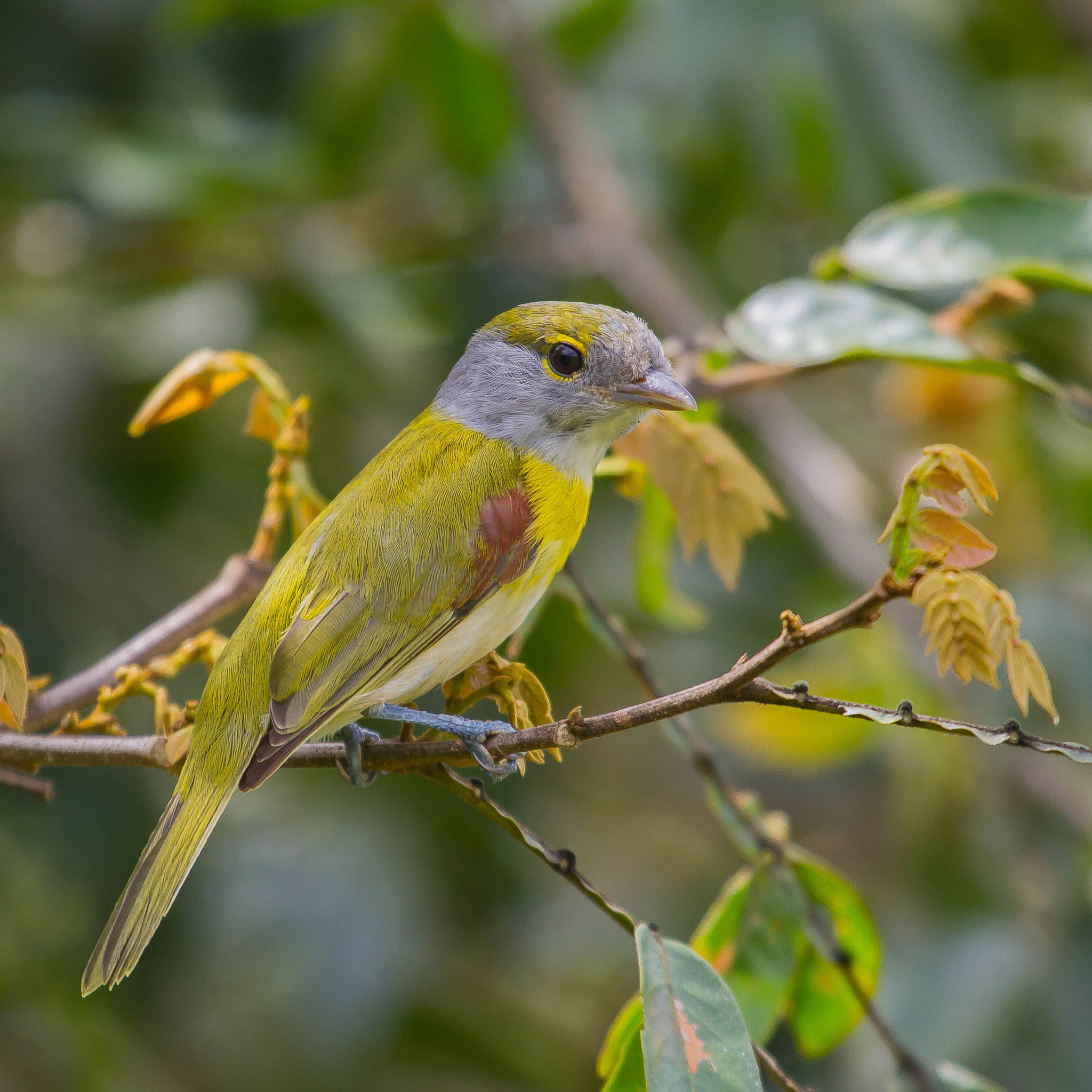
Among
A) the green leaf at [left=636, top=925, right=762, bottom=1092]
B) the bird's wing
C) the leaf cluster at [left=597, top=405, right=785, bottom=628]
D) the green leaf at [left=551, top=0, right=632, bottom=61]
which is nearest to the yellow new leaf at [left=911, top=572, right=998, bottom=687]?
the green leaf at [left=636, top=925, right=762, bottom=1092]

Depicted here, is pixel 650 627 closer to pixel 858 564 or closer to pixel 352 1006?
pixel 858 564

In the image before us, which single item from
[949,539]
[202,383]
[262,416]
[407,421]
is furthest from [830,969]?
[407,421]

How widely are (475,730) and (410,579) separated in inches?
→ 16.2

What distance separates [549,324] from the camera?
2.43 metres

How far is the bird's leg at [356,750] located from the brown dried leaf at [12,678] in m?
0.45

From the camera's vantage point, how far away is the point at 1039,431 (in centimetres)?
375

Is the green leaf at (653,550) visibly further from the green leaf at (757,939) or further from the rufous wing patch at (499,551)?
the green leaf at (757,939)

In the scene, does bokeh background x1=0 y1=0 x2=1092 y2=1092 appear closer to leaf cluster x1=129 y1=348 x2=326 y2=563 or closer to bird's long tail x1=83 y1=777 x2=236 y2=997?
leaf cluster x1=129 y1=348 x2=326 y2=563

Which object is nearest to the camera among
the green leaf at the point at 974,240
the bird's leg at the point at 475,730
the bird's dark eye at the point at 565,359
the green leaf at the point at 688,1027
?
the green leaf at the point at 688,1027

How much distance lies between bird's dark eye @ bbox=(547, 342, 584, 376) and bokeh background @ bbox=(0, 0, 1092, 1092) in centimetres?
124

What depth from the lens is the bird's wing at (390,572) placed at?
1.92 m

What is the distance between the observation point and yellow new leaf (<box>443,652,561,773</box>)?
172 centimetres

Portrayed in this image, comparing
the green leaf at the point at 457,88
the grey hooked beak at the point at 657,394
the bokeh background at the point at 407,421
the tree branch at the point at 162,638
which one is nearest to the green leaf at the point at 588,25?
the bokeh background at the point at 407,421

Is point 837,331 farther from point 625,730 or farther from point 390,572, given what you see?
point 625,730
